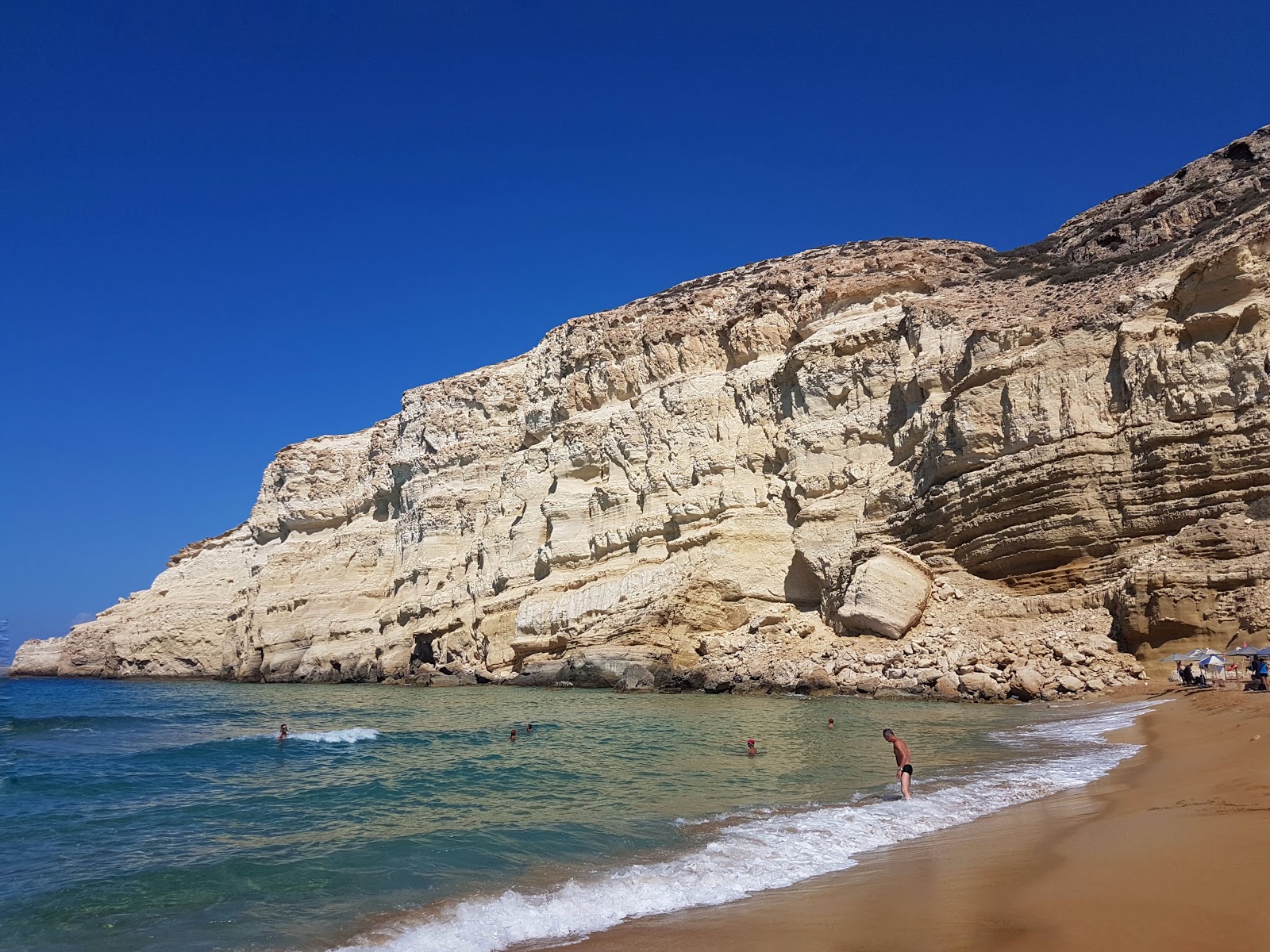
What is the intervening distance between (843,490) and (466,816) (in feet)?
69.8

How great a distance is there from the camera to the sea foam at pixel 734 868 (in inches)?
216

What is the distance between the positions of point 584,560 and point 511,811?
912 inches

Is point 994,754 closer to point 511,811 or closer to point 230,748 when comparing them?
point 511,811

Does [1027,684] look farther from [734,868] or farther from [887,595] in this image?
[734,868]

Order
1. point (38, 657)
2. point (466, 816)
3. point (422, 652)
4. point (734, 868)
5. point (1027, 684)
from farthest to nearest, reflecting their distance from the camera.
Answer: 1. point (38, 657)
2. point (422, 652)
3. point (1027, 684)
4. point (466, 816)
5. point (734, 868)

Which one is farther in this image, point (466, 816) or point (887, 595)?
point (887, 595)

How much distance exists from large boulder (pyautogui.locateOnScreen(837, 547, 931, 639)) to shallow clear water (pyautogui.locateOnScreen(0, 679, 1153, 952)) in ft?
13.9

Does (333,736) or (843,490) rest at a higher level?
(843,490)

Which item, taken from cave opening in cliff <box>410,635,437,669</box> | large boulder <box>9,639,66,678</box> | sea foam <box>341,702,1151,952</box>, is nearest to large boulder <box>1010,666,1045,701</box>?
sea foam <box>341,702,1151,952</box>

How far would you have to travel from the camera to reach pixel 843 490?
28.3 meters

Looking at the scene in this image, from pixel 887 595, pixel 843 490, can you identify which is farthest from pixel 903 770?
pixel 843 490

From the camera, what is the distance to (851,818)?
26.9 ft

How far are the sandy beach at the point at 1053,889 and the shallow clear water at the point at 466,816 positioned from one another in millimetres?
616

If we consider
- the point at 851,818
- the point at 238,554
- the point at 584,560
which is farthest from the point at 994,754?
the point at 238,554
